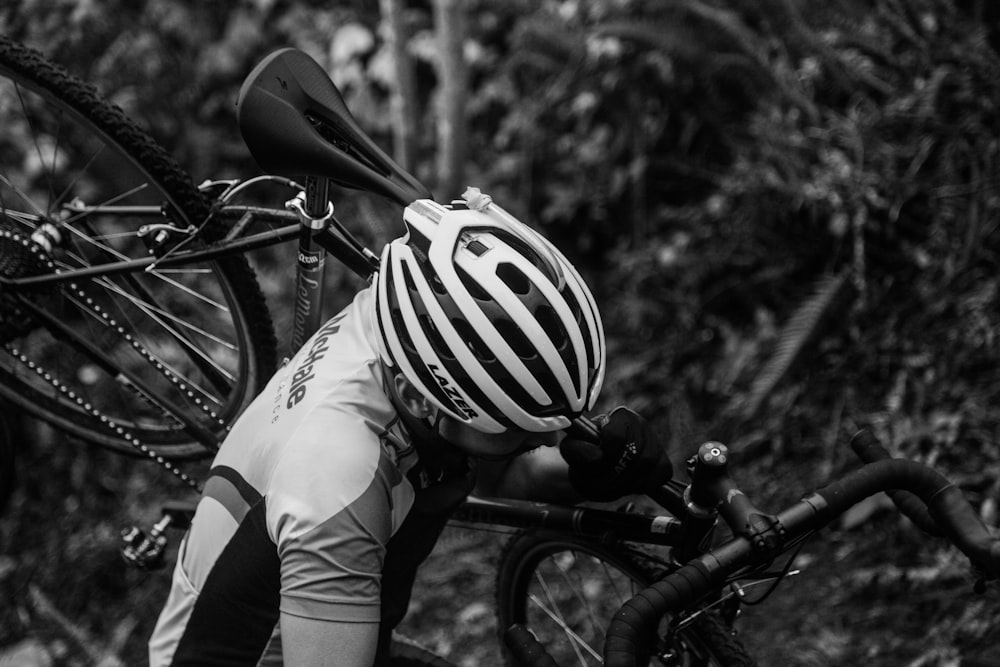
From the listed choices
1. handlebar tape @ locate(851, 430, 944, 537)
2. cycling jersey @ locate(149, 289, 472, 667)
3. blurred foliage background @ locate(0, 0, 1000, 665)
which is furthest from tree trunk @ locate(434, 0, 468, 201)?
handlebar tape @ locate(851, 430, 944, 537)

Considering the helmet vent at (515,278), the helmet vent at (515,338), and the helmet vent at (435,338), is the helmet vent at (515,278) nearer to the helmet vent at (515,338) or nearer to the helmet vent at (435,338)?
the helmet vent at (515,338)

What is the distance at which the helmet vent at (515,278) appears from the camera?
205cm

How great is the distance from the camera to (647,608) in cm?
163

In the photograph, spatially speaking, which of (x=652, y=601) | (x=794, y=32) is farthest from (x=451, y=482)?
(x=794, y=32)

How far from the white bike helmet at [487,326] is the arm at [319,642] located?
54 cm

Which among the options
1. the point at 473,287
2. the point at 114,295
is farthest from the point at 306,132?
the point at 114,295

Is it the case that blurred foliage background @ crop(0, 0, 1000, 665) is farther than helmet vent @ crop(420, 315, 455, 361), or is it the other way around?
blurred foliage background @ crop(0, 0, 1000, 665)

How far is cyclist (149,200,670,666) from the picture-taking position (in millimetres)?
1921

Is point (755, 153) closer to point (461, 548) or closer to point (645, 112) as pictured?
point (645, 112)

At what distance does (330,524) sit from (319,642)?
244 millimetres

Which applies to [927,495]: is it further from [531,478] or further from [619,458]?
[531,478]

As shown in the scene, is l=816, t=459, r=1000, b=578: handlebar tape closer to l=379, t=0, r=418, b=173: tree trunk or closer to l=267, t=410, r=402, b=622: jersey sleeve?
l=267, t=410, r=402, b=622: jersey sleeve

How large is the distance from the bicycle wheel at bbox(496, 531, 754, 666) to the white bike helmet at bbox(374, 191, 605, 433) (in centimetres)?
64

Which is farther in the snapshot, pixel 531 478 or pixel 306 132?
pixel 531 478
